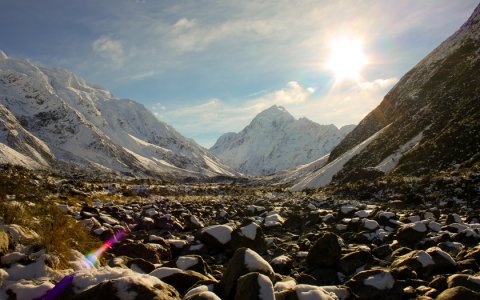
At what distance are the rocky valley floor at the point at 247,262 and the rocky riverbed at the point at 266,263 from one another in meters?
0.02

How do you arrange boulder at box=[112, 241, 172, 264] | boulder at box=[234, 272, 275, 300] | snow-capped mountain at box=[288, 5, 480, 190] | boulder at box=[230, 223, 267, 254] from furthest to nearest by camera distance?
snow-capped mountain at box=[288, 5, 480, 190] < boulder at box=[230, 223, 267, 254] < boulder at box=[112, 241, 172, 264] < boulder at box=[234, 272, 275, 300]

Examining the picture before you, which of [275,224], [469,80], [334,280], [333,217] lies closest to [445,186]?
[333,217]

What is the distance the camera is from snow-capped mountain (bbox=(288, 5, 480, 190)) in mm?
42094

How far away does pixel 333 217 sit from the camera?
21.6 m

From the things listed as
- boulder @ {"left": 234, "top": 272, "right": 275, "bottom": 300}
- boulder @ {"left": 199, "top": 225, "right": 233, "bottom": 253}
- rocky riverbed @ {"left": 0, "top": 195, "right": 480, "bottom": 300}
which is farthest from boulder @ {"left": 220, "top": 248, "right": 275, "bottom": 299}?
boulder @ {"left": 199, "top": 225, "right": 233, "bottom": 253}

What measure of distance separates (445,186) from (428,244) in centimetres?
1710

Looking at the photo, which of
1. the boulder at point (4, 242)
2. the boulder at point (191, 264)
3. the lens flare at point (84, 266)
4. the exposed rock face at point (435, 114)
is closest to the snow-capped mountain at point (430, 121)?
the exposed rock face at point (435, 114)

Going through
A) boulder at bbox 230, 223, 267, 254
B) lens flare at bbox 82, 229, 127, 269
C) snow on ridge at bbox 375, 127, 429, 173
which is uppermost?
snow on ridge at bbox 375, 127, 429, 173

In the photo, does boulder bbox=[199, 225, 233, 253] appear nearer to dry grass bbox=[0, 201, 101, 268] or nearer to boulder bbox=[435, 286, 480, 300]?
dry grass bbox=[0, 201, 101, 268]

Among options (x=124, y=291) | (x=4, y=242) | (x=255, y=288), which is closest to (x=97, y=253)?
(x=4, y=242)

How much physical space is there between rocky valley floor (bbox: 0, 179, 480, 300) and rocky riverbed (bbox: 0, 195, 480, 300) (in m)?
0.02

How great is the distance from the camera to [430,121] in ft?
199

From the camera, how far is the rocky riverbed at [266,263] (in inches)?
266

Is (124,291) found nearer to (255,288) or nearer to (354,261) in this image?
(255,288)
